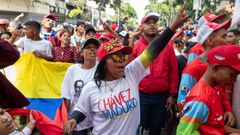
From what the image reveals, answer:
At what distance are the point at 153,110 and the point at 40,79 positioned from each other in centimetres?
272

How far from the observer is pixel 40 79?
703 cm

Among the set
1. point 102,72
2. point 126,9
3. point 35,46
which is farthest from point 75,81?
point 126,9

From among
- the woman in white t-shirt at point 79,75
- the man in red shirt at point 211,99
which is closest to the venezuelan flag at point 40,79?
the woman in white t-shirt at point 79,75

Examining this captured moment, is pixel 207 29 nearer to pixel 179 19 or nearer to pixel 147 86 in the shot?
pixel 179 19

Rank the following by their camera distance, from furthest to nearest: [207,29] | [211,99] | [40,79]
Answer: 1. [40,79]
2. [207,29]
3. [211,99]

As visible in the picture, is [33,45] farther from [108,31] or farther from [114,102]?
[114,102]

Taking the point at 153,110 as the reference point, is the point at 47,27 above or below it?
above

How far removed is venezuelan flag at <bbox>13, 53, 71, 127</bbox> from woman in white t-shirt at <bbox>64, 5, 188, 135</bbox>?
3.45 metres

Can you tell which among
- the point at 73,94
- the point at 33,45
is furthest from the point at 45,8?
the point at 73,94

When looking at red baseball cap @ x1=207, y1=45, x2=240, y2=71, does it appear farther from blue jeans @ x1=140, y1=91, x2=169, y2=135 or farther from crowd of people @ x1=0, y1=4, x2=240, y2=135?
blue jeans @ x1=140, y1=91, x2=169, y2=135

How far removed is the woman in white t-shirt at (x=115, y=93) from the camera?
324 cm

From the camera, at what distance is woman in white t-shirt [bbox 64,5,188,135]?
324 centimetres

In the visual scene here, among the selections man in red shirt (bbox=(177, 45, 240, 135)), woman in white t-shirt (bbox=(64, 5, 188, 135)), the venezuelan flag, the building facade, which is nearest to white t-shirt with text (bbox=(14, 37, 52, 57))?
the venezuelan flag

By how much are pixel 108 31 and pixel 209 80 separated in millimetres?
4205
